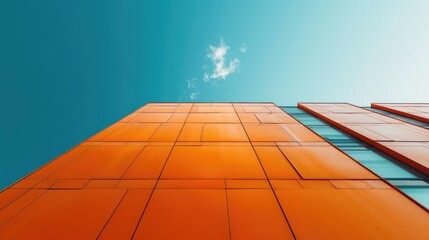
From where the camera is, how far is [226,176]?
6.71 m

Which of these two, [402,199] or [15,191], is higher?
[15,191]

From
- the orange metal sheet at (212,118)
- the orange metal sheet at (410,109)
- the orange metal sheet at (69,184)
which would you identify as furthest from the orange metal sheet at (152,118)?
the orange metal sheet at (410,109)

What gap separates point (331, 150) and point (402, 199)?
9.96 feet

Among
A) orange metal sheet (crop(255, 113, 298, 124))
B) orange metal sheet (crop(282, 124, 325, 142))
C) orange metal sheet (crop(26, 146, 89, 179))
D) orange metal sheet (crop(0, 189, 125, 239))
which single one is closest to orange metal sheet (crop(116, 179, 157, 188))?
orange metal sheet (crop(0, 189, 125, 239))

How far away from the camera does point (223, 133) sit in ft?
34.3

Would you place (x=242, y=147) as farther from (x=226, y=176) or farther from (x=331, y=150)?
(x=331, y=150)

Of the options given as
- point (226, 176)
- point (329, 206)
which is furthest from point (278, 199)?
point (226, 176)

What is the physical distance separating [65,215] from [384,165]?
33.2ft

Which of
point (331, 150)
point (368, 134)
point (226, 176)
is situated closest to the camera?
point (226, 176)

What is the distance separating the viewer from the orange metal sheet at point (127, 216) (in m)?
4.64

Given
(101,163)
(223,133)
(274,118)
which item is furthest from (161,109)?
(101,163)

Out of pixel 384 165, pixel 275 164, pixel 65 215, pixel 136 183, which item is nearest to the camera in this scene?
pixel 65 215

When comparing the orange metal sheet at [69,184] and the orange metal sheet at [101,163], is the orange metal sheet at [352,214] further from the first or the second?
the orange metal sheet at [69,184]

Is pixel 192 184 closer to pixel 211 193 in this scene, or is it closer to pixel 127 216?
pixel 211 193
